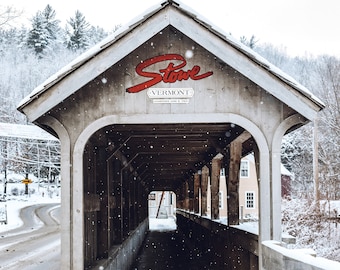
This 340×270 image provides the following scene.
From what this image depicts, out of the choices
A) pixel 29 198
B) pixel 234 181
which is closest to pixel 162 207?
pixel 29 198

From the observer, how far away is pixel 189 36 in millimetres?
7551

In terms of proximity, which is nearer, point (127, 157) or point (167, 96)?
point (167, 96)

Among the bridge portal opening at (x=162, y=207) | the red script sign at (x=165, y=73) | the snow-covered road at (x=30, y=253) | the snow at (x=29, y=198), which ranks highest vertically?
the red script sign at (x=165, y=73)

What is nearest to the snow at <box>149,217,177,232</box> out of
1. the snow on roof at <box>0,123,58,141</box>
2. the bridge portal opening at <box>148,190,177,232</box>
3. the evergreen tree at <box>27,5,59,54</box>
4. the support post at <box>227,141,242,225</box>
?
the snow on roof at <box>0,123,58,141</box>

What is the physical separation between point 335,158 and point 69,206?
89.2ft

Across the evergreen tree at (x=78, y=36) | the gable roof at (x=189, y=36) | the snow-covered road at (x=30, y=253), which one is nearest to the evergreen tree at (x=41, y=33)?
the evergreen tree at (x=78, y=36)

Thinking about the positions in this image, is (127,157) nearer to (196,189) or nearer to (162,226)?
(196,189)

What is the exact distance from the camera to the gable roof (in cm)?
747

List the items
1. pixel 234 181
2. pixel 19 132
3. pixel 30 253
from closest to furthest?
pixel 234 181, pixel 30 253, pixel 19 132

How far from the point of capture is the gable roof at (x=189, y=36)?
24.5 feet

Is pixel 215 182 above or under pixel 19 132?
under

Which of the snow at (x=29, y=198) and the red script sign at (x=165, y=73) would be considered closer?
the red script sign at (x=165, y=73)

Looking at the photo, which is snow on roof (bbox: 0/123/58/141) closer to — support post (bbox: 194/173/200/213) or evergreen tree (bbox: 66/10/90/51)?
support post (bbox: 194/173/200/213)

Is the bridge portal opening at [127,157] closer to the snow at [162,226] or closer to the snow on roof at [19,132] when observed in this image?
the snow on roof at [19,132]
